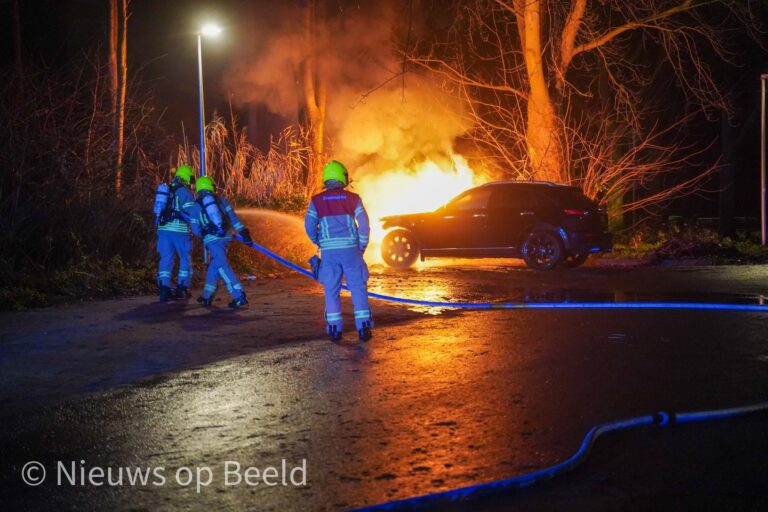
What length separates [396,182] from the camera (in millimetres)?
21656

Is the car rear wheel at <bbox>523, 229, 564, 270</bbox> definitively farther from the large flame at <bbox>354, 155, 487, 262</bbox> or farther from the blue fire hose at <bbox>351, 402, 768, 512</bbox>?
the blue fire hose at <bbox>351, 402, 768, 512</bbox>

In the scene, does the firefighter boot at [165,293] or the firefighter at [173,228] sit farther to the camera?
the firefighter boot at [165,293]

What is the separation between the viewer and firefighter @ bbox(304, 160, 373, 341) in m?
8.36

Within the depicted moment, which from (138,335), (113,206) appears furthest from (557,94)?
(138,335)

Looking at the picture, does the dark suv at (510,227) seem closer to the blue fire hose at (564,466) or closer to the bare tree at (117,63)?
the bare tree at (117,63)

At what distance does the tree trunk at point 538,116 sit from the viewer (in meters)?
19.9

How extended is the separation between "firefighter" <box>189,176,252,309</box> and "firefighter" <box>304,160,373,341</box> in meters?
2.53

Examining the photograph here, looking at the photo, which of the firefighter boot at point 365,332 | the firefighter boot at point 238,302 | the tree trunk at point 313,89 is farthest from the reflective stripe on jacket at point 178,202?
the tree trunk at point 313,89

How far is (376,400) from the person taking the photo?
6016 mm

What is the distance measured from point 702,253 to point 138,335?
1276 cm

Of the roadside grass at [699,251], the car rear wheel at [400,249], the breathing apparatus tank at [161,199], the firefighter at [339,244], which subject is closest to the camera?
the firefighter at [339,244]

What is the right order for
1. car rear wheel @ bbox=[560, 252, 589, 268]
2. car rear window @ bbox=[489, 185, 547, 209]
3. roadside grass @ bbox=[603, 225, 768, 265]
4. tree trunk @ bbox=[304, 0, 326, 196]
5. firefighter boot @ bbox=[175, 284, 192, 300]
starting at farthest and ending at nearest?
1. tree trunk @ bbox=[304, 0, 326, 196]
2. roadside grass @ bbox=[603, 225, 768, 265]
3. car rear wheel @ bbox=[560, 252, 589, 268]
4. car rear window @ bbox=[489, 185, 547, 209]
5. firefighter boot @ bbox=[175, 284, 192, 300]

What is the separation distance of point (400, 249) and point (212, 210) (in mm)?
6726

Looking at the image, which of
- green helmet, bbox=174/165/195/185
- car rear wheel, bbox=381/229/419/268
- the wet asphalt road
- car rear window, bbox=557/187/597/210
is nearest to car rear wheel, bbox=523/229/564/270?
car rear window, bbox=557/187/597/210
